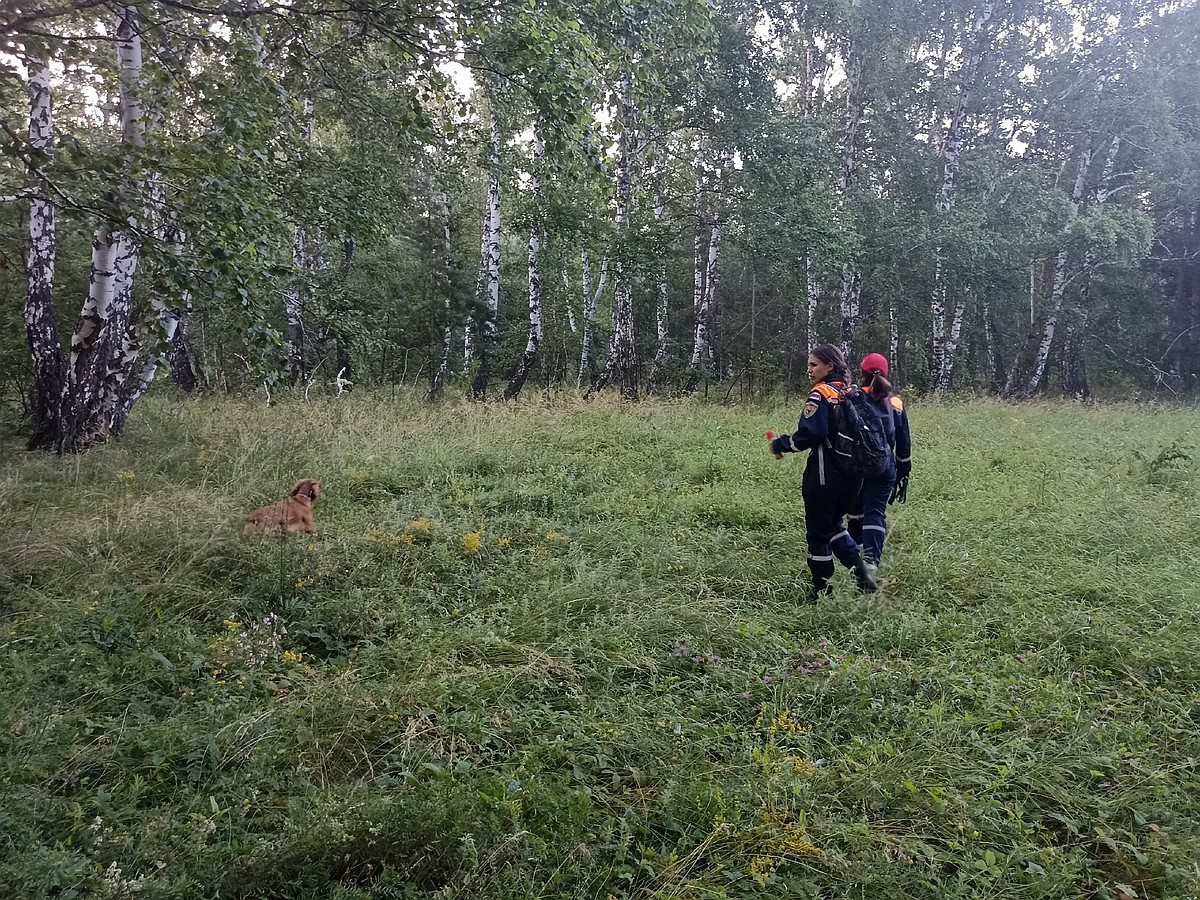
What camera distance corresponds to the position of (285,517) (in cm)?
486

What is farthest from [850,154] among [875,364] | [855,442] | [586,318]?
[855,442]

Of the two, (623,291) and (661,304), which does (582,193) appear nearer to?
(623,291)

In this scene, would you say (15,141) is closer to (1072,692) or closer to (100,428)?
(100,428)

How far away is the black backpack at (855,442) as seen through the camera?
4.46 m

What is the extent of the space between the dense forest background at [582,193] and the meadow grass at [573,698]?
4.74ft

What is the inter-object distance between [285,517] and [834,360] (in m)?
3.90

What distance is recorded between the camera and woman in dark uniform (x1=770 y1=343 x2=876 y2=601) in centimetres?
446

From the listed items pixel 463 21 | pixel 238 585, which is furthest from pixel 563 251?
pixel 238 585

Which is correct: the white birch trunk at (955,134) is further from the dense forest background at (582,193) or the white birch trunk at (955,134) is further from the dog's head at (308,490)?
the dog's head at (308,490)

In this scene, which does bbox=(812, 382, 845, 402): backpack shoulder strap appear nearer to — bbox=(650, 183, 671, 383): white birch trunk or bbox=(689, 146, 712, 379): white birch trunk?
bbox=(650, 183, 671, 383): white birch trunk

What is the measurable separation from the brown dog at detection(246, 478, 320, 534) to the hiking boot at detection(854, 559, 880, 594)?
376 centimetres

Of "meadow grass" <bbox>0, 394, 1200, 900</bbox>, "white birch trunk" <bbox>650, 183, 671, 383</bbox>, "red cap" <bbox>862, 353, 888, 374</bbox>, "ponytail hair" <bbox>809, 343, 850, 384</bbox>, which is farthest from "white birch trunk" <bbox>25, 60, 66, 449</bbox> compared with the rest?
"white birch trunk" <bbox>650, 183, 671, 383</bbox>

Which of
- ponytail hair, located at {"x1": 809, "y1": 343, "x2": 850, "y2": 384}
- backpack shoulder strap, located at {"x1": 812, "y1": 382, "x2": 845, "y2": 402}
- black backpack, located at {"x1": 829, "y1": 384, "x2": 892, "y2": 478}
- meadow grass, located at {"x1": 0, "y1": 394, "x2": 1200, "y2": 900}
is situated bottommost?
meadow grass, located at {"x1": 0, "y1": 394, "x2": 1200, "y2": 900}

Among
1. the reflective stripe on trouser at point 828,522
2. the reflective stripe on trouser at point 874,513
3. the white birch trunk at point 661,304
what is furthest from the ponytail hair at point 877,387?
the white birch trunk at point 661,304
